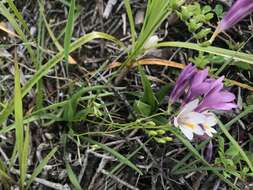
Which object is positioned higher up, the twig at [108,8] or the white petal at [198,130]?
the twig at [108,8]

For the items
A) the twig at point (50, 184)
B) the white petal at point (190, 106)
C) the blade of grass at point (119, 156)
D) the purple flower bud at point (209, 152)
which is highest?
the white petal at point (190, 106)

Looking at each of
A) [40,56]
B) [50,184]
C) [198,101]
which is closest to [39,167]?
[50,184]

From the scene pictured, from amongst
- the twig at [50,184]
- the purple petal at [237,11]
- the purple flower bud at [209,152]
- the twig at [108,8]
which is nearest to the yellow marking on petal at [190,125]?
the purple flower bud at [209,152]

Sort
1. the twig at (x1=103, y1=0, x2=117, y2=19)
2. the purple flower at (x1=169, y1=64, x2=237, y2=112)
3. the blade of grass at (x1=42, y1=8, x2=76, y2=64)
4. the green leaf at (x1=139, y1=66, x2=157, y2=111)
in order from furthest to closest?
1. the twig at (x1=103, y1=0, x2=117, y2=19)
2. the blade of grass at (x1=42, y1=8, x2=76, y2=64)
3. the green leaf at (x1=139, y1=66, x2=157, y2=111)
4. the purple flower at (x1=169, y1=64, x2=237, y2=112)

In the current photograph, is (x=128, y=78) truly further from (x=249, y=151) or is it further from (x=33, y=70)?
(x=249, y=151)

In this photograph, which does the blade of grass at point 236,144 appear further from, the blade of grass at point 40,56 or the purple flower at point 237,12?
the blade of grass at point 40,56

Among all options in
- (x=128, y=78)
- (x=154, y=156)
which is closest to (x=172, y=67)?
(x=128, y=78)

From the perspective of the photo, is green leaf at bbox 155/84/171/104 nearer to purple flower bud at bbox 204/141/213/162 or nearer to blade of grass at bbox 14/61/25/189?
purple flower bud at bbox 204/141/213/162

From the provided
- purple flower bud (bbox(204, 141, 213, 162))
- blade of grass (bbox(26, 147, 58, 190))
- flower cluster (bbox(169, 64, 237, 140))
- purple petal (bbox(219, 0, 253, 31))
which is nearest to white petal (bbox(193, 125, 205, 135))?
flower cluster (bbox(169, 64, 237, 140))
